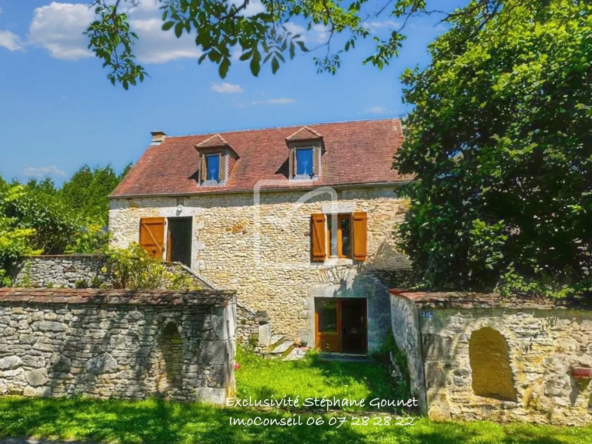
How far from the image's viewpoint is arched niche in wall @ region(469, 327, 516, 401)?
6199 mm

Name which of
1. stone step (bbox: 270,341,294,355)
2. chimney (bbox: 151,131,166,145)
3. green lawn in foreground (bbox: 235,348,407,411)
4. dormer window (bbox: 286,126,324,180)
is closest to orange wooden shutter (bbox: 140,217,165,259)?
chimney (bbox: 151,131,166,145)

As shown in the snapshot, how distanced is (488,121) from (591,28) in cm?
208

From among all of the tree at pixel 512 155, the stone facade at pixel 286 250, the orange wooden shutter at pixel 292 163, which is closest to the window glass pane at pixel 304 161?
A: the orange wooden shutter at pixel 292 163

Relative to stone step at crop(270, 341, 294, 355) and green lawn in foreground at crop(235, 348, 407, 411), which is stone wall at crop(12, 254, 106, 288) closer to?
green lawn in foreground at crop(235, 348, 407, 411)

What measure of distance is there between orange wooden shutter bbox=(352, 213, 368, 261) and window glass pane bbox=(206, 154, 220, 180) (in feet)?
16.0

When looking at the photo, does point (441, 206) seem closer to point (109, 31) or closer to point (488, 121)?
point (488, 121)

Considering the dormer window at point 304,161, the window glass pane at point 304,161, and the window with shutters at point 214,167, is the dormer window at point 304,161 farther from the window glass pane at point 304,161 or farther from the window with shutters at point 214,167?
the window with shutters at point 214,167

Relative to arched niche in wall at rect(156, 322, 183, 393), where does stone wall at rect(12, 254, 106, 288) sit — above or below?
above

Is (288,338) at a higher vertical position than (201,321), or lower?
lower

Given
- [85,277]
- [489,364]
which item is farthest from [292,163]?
A: [489,364]

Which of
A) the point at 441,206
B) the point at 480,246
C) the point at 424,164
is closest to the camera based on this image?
the point at 480,246

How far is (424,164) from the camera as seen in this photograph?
833 cm

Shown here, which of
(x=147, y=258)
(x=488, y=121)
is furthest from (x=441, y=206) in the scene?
(x=147, y=258)

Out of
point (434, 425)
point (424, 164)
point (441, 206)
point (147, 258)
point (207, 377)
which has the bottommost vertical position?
point (434, 425)
